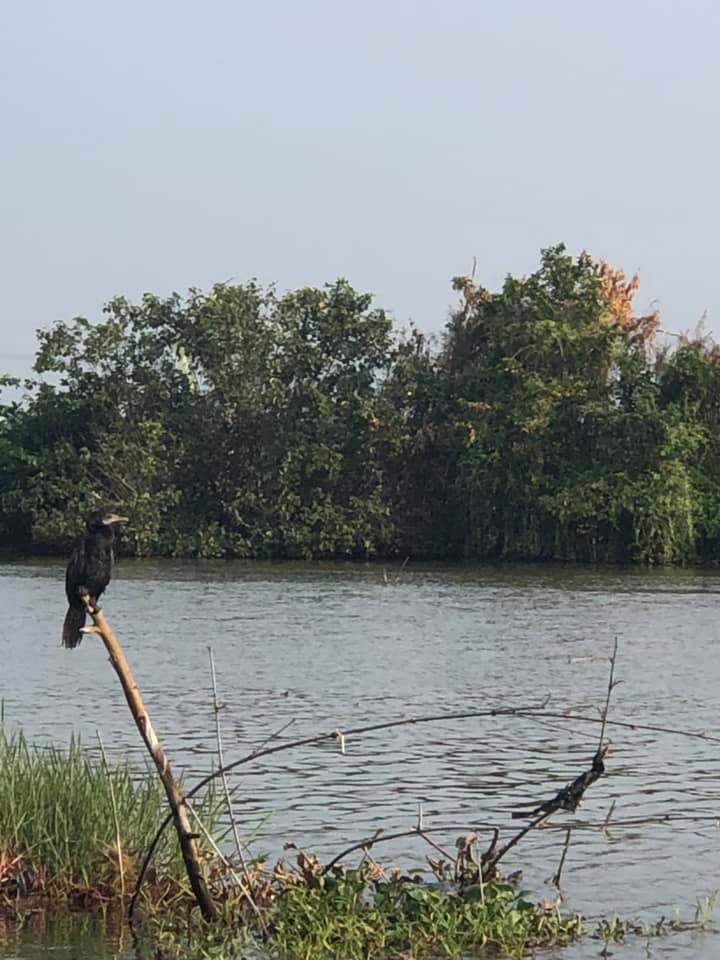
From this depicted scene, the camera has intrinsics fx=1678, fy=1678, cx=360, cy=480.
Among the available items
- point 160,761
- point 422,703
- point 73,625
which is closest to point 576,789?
point 160,761

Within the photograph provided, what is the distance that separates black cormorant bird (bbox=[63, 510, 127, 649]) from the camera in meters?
8.88

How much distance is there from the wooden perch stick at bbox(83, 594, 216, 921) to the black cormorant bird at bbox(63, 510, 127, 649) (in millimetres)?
184

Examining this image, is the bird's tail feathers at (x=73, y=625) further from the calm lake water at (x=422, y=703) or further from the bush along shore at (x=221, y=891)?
the calm lake water at (x=422, y=703)

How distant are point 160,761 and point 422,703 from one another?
41.9 ft

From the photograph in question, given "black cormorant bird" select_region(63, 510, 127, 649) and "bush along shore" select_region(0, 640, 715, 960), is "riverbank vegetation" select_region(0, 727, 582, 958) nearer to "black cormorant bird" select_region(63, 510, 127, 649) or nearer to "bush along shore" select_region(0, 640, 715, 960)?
"bush along shore" select_region(0, 640, 715, 960)

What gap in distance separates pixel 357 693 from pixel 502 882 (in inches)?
471

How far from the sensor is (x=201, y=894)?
9.19 meters

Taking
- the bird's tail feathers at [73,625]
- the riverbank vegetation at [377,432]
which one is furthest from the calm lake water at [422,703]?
the riverbank vegetation at [377,432]

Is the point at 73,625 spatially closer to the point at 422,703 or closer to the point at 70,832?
the point at 70,832

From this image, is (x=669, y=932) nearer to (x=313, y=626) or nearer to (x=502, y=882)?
(x=502, y=882)

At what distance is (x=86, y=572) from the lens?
912 centimetres

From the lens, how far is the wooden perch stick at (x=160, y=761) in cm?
833

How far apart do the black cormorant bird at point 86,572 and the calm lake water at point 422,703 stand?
2025 mm

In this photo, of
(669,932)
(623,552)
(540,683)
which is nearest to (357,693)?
(540,683)
